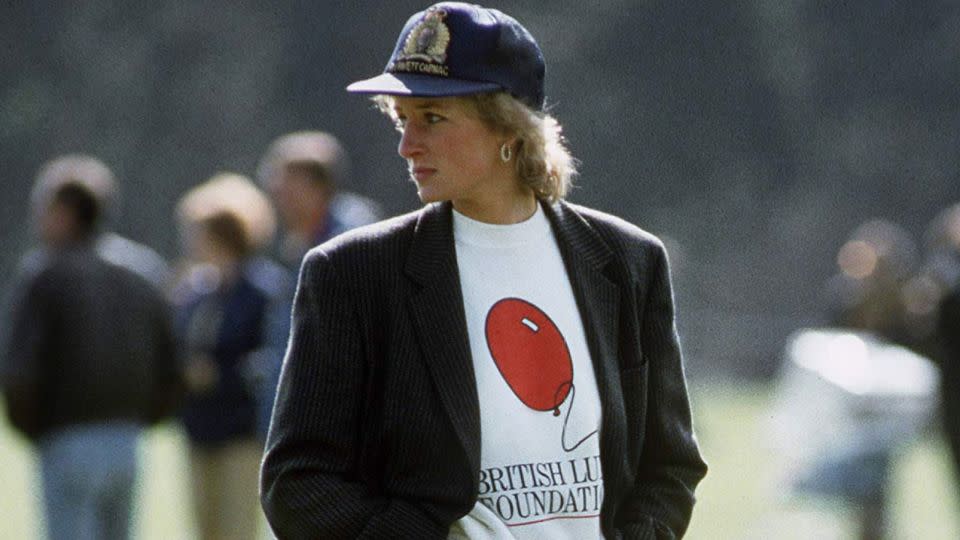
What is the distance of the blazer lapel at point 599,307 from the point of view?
157 inches

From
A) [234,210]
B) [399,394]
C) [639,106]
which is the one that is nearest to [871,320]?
[234,210]

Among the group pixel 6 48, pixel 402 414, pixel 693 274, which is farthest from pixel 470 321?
pixel 6 48

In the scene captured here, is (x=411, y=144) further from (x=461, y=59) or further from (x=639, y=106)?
(x=639, y=106)

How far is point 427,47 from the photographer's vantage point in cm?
398

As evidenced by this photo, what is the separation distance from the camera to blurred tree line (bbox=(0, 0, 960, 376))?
36.4m

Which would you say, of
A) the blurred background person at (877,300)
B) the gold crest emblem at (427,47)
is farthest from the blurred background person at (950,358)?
the blurred background person at (877,300)

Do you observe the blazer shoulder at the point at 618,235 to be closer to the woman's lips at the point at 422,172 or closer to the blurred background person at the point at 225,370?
the woman's lips at the point at 422,172

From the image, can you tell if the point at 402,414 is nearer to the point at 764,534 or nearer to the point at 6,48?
the point at 764,534

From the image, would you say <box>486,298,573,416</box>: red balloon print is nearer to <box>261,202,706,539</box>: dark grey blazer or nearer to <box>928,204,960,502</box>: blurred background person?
<box>261,202,706,539</box>: dark grey blazer

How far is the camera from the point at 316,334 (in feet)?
12.6

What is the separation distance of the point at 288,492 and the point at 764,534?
348 inches

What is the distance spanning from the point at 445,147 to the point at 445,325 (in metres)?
0.35

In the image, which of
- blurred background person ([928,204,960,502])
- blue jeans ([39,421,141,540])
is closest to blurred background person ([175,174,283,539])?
blue jeans ([39,421,141,540])

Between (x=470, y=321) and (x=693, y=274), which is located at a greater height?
(x=693, y=274)
